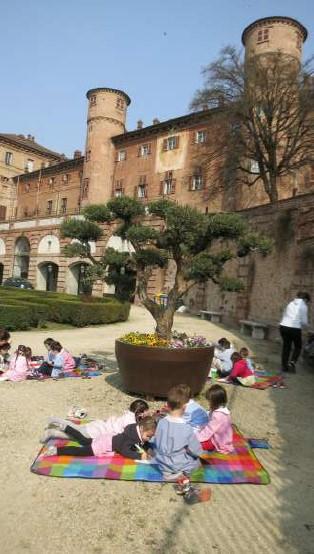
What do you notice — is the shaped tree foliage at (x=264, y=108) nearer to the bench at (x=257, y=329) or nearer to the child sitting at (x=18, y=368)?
the bench at (x=257, y=329)

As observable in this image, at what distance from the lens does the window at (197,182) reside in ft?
105

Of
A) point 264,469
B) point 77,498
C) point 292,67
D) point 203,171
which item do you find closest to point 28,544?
point 77,498

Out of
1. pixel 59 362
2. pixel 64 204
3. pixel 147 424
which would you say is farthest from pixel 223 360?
pixel 64 204

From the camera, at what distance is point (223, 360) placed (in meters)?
9.26

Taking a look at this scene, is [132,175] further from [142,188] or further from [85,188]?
[85,188]

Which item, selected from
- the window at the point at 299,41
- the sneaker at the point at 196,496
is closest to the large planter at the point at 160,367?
the sneaker at the point at 196,496

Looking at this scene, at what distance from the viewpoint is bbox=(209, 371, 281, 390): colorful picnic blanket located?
8.48m

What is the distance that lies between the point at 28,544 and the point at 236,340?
12230 mm

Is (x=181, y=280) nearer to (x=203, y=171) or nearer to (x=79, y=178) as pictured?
(x=203, y=171)

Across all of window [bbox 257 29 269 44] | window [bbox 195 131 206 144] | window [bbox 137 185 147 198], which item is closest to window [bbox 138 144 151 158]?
window [bbox 137 185 147 198]

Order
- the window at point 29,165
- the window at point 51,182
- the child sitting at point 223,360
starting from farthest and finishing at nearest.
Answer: the window at point 29,165 < the window at point 51,182 < the child sitting at point 223,360

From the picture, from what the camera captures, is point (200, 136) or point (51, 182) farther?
point (51, 182)

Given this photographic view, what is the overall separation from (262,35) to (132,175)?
14.8 meters

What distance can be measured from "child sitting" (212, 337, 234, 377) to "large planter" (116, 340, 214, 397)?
202cm
